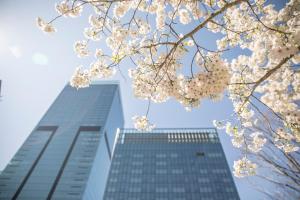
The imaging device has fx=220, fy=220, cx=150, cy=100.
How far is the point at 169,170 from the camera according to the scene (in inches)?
2505

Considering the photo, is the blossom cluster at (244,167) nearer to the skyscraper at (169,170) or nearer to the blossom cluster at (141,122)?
the blossom cluster at (141,122)

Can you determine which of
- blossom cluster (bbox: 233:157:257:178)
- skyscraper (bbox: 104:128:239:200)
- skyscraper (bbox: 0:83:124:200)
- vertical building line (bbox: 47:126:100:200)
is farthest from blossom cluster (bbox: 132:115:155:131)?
vertical building line (bbox: 47:126:100:200)

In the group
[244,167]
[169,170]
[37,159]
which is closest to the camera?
[244,167]

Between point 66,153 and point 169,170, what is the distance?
45.0 meters

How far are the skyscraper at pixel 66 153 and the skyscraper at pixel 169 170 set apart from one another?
69.6ft

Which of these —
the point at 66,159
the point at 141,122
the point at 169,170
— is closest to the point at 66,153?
the point at 66,159

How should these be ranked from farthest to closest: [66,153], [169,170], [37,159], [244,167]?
[66,153], [37,159], [169,170], [244,167]

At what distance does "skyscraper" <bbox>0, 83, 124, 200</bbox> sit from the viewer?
250 feet

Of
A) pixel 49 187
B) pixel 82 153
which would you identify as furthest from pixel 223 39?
pixel 82 153

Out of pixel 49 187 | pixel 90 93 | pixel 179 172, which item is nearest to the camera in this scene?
pixel 179 172

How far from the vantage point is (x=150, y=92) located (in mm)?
4262

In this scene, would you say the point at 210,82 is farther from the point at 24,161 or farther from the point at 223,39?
the point at 24,161

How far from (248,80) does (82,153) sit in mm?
92189

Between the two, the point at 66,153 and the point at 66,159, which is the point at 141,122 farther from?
the point at 66,153
